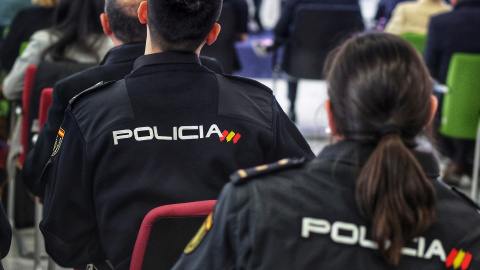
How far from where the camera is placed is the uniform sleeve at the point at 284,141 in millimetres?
1724

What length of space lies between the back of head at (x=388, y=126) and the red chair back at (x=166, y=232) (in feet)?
1.48

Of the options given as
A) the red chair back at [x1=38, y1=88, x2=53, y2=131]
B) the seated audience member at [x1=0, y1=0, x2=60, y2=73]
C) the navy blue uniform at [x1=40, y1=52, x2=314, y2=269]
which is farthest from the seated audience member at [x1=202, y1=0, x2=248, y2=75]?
the navy blue uniform at [x1=40, y1=52, x2=314, y2=269]

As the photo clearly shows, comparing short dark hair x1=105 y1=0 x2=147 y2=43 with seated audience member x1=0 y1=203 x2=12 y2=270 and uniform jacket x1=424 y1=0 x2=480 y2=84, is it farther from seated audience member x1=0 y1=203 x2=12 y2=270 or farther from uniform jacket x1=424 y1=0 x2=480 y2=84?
uniform jacket x1=424 y1=0 x2=480 y2=84

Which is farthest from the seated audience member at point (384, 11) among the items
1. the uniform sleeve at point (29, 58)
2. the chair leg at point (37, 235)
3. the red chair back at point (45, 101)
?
the red chair back at point (45, 101)

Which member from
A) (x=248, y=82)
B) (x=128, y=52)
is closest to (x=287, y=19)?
(x=128, y=52)

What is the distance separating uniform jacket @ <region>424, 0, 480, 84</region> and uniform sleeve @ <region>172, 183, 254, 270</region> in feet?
11.9

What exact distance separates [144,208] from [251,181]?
1.87 feet

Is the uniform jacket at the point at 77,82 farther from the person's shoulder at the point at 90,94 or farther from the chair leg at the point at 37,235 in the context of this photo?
the chair leg at the point at 37,235

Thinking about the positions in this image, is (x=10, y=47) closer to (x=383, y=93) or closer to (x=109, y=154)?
(x=109, y=154)

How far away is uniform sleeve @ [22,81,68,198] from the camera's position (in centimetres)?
199

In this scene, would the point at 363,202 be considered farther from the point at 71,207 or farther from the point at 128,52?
the point at 128,52

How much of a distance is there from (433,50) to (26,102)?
2.71m

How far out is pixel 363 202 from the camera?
1.05 m

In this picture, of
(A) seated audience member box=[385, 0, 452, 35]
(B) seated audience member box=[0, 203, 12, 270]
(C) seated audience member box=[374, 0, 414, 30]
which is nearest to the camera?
(B) seated audience member box=[0, 203, 12, 270]
